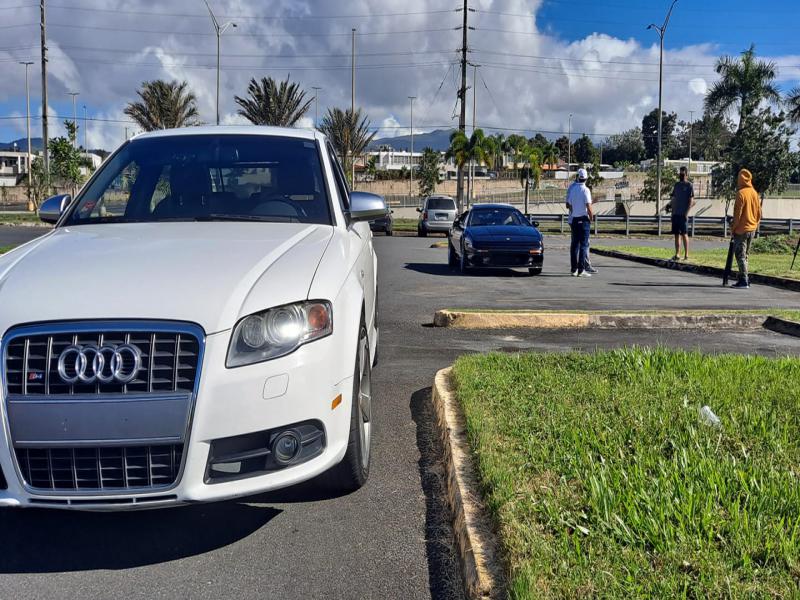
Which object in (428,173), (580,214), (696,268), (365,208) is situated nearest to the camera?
(365,208)

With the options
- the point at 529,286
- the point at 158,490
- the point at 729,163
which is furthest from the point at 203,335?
the point at 729,163

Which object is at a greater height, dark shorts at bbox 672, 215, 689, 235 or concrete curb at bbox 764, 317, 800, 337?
dark shorts at bbox 672, 215, 689, 235

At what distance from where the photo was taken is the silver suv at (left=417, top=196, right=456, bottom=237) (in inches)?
1273

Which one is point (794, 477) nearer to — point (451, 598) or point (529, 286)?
point (451, 598)

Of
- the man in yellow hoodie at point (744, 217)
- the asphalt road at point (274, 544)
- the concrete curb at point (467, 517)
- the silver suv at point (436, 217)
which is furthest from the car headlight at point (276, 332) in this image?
the silver suv at point (436, 217)

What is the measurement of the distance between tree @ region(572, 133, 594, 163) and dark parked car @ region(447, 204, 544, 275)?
141083mm

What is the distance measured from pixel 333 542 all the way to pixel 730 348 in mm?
5299

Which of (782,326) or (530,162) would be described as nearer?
(782,326)

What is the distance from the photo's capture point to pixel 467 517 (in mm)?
3414

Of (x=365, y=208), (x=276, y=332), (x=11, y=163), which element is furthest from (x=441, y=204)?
(x=11, y=163)

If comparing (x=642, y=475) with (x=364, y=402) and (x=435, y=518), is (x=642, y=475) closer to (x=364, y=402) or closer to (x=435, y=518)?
(x=435, y=518)

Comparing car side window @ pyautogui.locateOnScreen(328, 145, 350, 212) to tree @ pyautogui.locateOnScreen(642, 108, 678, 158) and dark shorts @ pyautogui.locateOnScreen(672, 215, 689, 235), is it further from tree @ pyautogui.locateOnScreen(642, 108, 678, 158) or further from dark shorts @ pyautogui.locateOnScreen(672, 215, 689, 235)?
tree @ pyautogui.locateOnScreen(642, 108, 678, 158)

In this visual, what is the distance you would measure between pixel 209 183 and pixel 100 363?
87.0 inches

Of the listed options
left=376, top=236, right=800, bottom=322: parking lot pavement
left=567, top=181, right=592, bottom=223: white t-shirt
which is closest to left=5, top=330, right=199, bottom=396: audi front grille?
left=376, top=236, right=800, bottom=322: parking lot pavement
